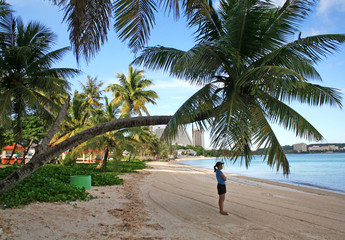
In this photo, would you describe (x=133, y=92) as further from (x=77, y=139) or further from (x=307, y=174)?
(x=307, y=174)

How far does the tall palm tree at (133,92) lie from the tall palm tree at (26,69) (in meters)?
8.61

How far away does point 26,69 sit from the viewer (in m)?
10.3

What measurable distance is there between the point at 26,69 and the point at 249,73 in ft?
33.6

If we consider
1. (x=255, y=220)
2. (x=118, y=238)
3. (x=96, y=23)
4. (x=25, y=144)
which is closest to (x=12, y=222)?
(x=118, y=238)

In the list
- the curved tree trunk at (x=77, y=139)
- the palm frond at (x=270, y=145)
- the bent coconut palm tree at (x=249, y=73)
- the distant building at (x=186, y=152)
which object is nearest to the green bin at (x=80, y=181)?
the curved tree trunk at (x=77, y=139)

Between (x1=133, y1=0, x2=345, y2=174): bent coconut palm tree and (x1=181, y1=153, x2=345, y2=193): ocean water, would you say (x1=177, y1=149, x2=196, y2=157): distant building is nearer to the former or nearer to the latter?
(x1=181, y1=153, x2=345, y2=193): ocean water

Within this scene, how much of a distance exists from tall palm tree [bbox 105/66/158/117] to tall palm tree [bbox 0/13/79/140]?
861 centimetres

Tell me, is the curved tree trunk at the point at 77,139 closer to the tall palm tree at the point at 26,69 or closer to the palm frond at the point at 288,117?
the palm frond at the point at 288,117

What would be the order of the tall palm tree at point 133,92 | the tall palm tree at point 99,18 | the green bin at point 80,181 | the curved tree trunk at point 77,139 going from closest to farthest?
the tall palm tree at point 99,18
the curved tree trunk at point 77,139
the green bin at point 80,181
the tall palm tree at point 133,92

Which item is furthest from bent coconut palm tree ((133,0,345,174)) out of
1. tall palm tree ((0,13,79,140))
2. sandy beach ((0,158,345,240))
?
tall palm tree ((0,13,79,140))

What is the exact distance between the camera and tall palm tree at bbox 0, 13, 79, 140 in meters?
9.83

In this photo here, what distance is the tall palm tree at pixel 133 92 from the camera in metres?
20.3

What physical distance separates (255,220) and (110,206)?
12.0ft

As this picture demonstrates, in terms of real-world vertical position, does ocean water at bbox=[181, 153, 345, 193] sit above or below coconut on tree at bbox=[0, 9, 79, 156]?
below
